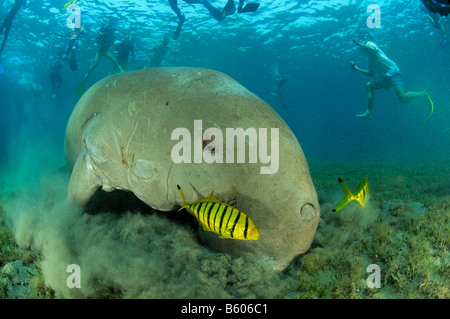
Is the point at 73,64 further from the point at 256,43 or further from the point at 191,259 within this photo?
the point at 256,43

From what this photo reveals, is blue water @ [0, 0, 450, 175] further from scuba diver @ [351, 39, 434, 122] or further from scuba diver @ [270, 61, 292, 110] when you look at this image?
scuba diver @ [351, 39, 434, 122]

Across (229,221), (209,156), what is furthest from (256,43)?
(229,221)

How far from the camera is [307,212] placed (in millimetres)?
2277

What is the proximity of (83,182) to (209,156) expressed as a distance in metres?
2.05

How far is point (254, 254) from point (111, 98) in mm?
2823

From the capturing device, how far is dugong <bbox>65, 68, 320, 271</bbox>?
2.27 meters

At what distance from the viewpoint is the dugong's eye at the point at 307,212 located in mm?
2260

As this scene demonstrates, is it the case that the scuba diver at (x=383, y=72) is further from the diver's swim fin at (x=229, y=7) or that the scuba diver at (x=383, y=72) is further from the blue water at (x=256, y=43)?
the blue water at (x=256, y=43)

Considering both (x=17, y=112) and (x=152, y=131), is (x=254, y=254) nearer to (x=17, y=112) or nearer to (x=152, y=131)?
(x=152, y=131)

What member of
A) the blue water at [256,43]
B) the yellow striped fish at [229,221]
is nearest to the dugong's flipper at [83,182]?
the yellow striped fish at [229,221]

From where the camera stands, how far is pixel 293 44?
103 feet

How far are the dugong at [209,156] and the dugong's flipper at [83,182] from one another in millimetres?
19
